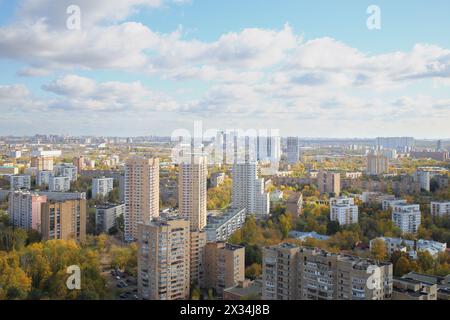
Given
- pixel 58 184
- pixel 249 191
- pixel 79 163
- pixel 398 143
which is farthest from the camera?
pixel 398 143

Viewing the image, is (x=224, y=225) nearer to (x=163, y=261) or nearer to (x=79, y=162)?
(x=163, y=261)

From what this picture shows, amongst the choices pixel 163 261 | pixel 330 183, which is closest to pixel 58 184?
pixel 330 183

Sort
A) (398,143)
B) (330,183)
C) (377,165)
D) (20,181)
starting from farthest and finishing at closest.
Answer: (398,143)
(377,165)
(330,183)
(20,181)

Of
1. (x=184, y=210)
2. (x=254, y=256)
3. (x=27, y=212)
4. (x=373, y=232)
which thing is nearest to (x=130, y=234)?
(x=184, y=210)

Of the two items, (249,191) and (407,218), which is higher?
(249,191)

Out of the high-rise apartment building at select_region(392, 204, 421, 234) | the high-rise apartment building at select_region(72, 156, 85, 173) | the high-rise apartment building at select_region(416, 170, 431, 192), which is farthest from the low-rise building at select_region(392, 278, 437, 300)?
the high-rise apartment building at select_region(72, 156, 85, 173)

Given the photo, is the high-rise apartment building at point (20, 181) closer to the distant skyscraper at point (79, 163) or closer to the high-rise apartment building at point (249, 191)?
the distant skyscraper at point (79, 163)

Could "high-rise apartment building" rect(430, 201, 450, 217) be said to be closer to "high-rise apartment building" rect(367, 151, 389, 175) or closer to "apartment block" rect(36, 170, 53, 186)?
"high-rise apartment building" rect(367, 151, 389, 175)
